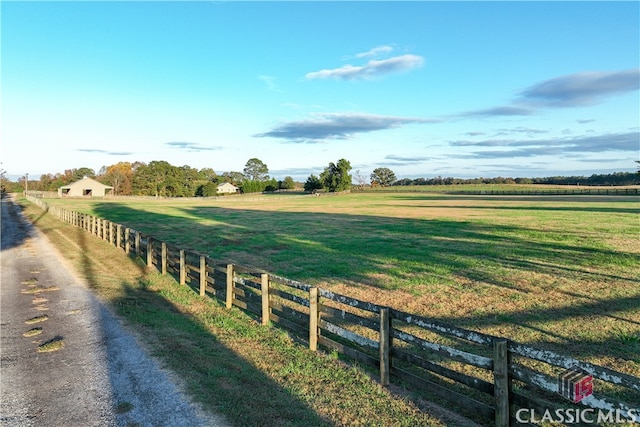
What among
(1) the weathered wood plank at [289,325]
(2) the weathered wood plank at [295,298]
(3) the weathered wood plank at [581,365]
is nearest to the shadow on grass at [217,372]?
(1) the weathered wood plank at [289,325]

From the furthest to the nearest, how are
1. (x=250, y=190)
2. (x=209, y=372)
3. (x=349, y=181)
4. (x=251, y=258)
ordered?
1. (x=250, y=190)
2. (x=349, y=181)
3. (x=251, y=258)
4. (x=209, y=372)

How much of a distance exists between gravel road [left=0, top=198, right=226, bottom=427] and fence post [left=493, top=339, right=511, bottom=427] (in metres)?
3.67

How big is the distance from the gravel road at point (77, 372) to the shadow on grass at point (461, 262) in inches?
263

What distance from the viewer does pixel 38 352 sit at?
7840 millimetres

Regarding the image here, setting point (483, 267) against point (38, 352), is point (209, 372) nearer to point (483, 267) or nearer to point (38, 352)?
point (38, 352)

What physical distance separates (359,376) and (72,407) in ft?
14.5

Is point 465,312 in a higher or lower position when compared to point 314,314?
lower

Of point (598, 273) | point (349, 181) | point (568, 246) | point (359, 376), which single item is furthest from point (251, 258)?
point (349, 181)

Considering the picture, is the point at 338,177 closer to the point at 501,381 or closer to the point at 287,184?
the point at 287,184

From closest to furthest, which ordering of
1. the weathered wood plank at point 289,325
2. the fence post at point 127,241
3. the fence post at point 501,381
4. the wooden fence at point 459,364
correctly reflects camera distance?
the wooden fence at point 459,364 < the fence post at point 501,381 < the weathered wood plank at point 289,325 < the fence post at point 127,241

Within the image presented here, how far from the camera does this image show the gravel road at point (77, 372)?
18.4ft

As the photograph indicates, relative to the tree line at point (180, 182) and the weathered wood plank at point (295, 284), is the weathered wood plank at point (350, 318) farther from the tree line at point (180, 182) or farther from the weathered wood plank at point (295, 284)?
the tree line at point (180, 182)

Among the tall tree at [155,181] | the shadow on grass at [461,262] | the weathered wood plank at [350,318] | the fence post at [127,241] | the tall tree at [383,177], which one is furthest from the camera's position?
the tall tree at [383,177]

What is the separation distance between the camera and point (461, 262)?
54.4 feet
